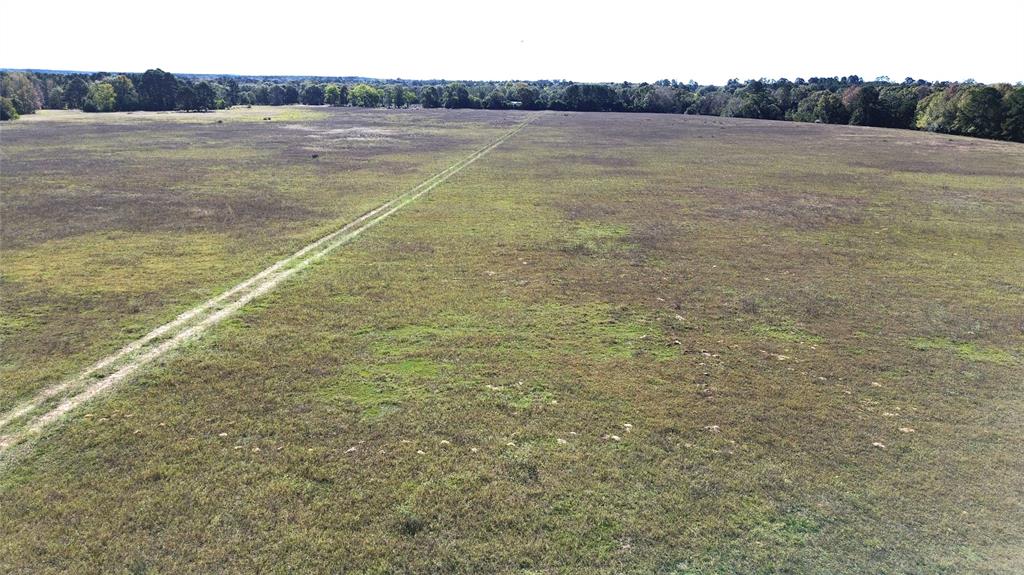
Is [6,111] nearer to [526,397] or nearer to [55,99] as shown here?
[55,99]

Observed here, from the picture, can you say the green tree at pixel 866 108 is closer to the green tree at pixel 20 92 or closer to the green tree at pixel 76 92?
the green tree at pixel 20 92

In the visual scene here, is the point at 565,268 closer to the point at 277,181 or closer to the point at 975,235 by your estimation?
the point at 975,235

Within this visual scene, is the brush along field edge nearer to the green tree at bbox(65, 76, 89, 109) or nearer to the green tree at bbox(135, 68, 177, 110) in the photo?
the green tree at bbox(135, 68, 177, 110)

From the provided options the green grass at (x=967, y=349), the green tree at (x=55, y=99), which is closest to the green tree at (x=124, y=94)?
the green tree at (x=55, y=99)

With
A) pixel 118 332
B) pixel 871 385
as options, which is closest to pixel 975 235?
pixel 871 385

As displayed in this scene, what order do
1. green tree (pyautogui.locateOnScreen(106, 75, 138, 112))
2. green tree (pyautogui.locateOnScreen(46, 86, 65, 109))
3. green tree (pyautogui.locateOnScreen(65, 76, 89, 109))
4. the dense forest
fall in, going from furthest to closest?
green tree (pyautogui.locateOnScreen(46, 86, 65, 109)), green tree (pyautogui.locateOnScreen(65, 76, 89, 109)), green tree (pyautogui.locateOnScreen(106, 75, 138, 112)), the dense forest

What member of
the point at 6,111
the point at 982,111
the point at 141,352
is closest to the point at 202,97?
the point at 6,111

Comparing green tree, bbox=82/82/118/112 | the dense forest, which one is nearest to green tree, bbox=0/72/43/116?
the dense forest
